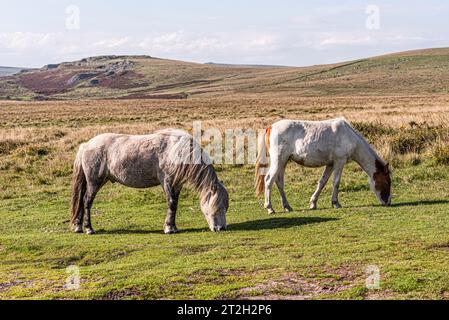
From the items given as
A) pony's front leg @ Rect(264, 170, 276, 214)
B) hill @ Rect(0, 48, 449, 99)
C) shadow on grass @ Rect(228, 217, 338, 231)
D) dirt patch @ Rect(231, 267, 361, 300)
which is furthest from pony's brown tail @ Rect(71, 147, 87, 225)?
hill @ Rect(0, 48, 449, 99)

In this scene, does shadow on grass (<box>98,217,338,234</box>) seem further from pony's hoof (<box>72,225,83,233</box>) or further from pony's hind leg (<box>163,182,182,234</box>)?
pony's hoof (<box>72,225,83,233</box>)

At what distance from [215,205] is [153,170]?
5.39 feet

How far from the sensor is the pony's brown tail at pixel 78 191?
43.9ft

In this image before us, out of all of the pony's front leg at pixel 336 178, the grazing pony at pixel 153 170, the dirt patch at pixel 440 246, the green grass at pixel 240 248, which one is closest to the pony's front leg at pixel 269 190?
the green grass at pixel 240 248

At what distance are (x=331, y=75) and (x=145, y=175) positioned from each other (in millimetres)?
143371

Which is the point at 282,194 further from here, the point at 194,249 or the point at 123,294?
the point at 123,294

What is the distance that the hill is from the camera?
394ft

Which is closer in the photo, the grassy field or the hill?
the grassy field

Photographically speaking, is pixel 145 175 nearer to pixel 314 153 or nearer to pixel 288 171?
pixel 314 153

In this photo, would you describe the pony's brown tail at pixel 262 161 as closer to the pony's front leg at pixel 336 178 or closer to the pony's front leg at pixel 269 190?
the pony's front leg at pixel 269 190

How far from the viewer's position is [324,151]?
14227 mm

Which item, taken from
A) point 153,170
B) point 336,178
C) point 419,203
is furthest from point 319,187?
point 153,170

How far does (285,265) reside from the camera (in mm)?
8953
